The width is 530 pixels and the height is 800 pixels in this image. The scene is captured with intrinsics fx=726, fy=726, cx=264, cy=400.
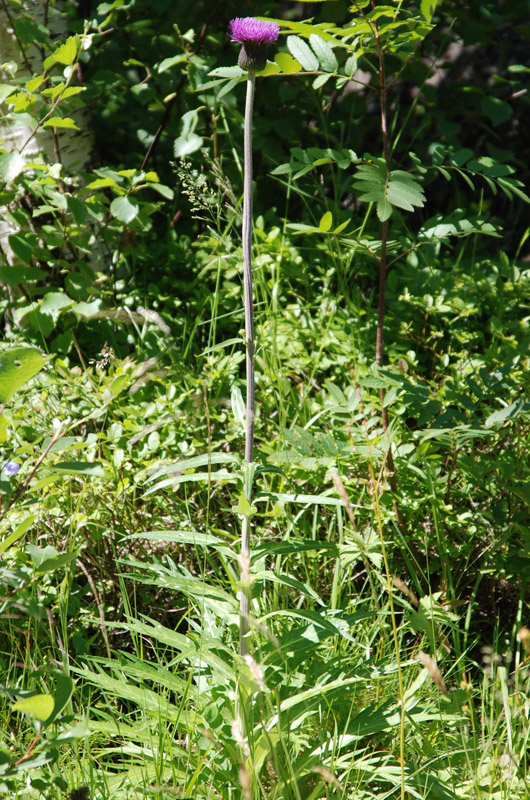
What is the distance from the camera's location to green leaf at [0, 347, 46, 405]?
1.11m

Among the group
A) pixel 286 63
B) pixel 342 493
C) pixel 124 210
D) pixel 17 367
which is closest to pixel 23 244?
pixel 124 210

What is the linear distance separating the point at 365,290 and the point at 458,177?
0.95 metres

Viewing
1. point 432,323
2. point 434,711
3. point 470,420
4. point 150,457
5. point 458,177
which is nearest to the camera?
point 434,711

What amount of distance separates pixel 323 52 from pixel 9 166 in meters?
1.10

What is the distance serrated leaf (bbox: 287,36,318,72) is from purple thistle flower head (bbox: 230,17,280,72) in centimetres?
37

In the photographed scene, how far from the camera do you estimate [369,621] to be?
193 cm

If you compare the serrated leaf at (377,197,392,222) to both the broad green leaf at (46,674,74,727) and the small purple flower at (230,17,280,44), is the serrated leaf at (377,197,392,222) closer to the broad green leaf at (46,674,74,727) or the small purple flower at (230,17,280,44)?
the small purple flower at (230,17,280,44)

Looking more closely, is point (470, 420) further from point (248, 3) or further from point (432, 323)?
point (248, 3)

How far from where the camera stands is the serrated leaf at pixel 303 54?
1.77 m

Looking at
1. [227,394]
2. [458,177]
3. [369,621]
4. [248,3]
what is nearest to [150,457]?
[227,394]

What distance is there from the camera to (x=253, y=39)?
139 centimetres

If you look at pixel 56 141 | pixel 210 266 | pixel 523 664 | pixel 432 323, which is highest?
pixel 56 141

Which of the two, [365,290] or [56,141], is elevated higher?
[56,141]

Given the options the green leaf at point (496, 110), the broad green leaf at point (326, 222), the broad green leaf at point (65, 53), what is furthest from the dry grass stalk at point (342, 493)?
the green leaf at point (496, 110)
